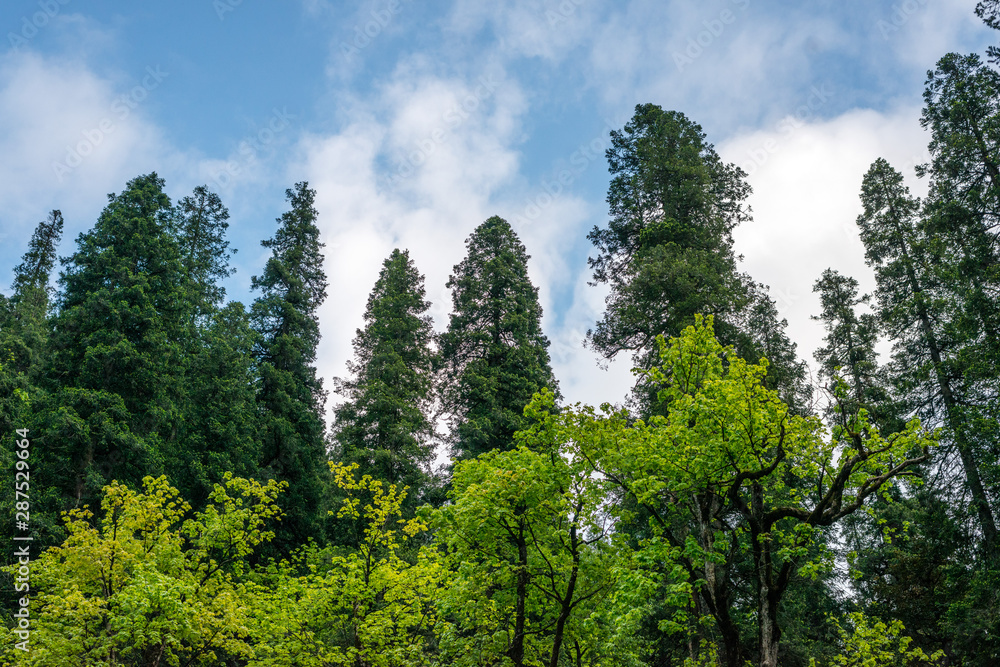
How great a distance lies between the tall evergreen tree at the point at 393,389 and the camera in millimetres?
22094

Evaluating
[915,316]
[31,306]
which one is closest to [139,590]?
[915,316]

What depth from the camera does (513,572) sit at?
8859mm

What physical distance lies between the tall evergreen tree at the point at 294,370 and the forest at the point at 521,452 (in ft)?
0.41

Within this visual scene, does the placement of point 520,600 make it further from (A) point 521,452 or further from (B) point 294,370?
(B) point 294,370

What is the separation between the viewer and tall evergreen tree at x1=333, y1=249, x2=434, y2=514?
72.5ft

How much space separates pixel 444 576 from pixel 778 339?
1561 cm

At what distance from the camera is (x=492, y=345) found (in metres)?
23.4

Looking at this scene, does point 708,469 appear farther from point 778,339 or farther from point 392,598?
point 778,339

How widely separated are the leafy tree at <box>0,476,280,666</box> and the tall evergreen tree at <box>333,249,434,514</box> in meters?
9.89

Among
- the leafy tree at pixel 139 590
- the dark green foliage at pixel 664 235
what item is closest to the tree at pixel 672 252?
the dark green foliage at pixel 664 235

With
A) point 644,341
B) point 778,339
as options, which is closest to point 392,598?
point 644,341

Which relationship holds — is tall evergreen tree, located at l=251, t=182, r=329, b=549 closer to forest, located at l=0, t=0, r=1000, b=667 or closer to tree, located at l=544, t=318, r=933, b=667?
forest, located at l=0, t=0, r=1000, b=667

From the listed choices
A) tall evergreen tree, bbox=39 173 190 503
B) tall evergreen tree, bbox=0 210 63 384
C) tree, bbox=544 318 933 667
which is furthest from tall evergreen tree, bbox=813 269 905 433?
tall evergreen tree, bbox=0 210 63 384

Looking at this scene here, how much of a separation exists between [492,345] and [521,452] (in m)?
14.5
